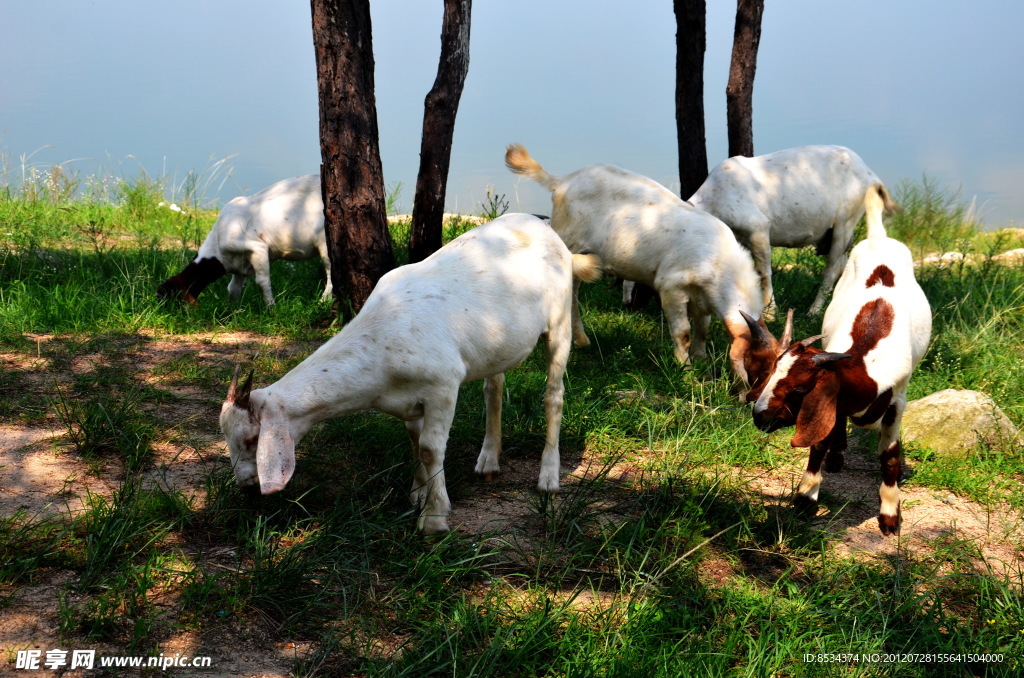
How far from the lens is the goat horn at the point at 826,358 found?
3.88 m

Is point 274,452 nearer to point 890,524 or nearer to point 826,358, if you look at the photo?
point 826,358

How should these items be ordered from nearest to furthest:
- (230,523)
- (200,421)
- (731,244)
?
(230,523) → (200,421) → (731,244)

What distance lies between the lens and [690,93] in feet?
28.9

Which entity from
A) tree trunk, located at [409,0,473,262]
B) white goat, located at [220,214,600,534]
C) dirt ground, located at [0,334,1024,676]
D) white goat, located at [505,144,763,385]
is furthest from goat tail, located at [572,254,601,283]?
tree trunk, located at [409,0,473,262]

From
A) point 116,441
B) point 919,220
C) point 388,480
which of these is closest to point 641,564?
point 388,480

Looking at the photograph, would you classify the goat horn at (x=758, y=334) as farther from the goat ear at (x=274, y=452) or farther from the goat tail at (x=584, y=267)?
the goat ear at (x=274, y=452)

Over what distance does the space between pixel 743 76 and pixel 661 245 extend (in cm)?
368

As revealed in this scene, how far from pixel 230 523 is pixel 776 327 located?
511 centimetres

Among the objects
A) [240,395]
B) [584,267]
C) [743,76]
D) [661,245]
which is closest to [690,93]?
[743,76]

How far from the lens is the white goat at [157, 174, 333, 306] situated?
26.9 ft

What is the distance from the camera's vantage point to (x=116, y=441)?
464 centimetres

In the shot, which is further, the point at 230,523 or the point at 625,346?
the point at 625,346

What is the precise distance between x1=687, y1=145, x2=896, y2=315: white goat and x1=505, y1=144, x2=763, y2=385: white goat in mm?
1137

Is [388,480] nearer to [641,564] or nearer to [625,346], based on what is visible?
[641,564]
